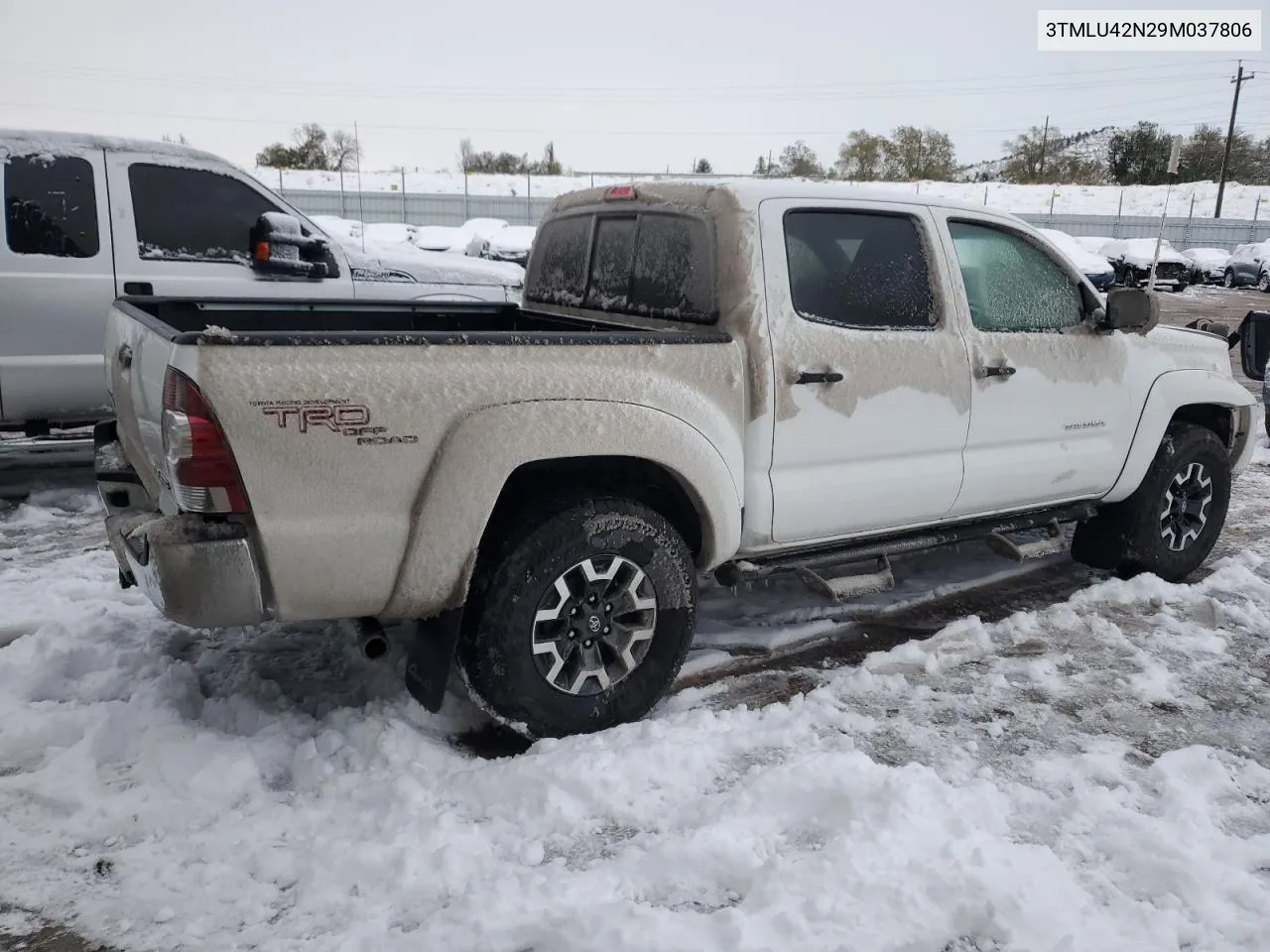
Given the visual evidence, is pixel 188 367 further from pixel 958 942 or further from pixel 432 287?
pixel 432 287

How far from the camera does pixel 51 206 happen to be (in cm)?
592

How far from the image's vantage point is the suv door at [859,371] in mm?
3662

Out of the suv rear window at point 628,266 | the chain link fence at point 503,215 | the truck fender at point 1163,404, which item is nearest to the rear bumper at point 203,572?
the suv rear window at point 628,266

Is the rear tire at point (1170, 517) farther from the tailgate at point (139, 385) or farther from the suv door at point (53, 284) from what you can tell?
the suv door at point (53, 284)

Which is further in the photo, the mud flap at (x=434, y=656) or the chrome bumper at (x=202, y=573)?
the mud flap at (x=434, y=656)

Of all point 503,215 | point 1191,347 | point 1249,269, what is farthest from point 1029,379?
point 503,215

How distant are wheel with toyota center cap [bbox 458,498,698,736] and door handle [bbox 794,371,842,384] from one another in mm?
752

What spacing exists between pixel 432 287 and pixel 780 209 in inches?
162

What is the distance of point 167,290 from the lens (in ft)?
20.3

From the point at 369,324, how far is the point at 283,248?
8.05 feet

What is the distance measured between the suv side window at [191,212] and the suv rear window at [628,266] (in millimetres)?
2683

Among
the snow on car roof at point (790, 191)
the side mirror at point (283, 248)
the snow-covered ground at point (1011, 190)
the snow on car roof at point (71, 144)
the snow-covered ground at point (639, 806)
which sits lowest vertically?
the snow-covered ground at point (639, 806)

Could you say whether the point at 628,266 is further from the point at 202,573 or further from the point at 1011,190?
the point at 1011,190

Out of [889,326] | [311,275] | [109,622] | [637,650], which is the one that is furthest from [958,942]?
[311,275]
